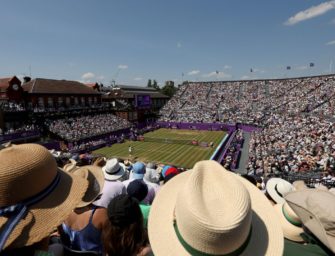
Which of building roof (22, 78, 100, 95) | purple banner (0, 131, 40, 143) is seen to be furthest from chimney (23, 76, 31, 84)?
purple banner (0, 131, 40, 143)

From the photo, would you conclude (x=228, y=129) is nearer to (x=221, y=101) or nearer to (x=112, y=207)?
(x=221, y=101)

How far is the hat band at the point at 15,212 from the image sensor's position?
1.94m

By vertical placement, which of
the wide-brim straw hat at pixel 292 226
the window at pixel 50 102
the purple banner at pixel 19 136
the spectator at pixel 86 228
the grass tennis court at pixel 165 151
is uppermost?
the wide-brim straw hat at pixel 292 226

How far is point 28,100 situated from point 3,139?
13294 mm

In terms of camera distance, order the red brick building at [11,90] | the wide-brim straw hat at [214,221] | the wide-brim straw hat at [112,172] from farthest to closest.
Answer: the red brick building at [11,90] < the wide-brim straw hat at [112,172] < the wide-brim straw hat at [214,221]

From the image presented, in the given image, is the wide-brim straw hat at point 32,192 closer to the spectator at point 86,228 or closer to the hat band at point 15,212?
the hat band at point 15,212

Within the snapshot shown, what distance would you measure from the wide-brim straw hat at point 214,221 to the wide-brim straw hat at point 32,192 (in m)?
0.90

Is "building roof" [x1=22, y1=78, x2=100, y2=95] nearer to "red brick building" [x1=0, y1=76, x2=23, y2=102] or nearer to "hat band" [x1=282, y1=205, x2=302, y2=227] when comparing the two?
"red brick building" [x1=0, y1=76, x2=23, y2=102]

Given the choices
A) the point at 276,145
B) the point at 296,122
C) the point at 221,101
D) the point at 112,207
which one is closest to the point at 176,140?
the point at 276,145

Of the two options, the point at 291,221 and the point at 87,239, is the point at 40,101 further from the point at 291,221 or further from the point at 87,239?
the point at 291,221

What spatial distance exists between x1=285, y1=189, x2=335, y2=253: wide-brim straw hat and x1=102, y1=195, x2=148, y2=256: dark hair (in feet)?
5.67

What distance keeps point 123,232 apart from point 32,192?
0.96 metres

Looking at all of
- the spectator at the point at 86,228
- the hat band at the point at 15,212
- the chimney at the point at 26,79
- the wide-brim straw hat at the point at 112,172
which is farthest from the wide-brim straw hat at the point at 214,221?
the chimney at the point at 26,79

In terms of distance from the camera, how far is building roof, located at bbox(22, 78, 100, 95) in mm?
41531
